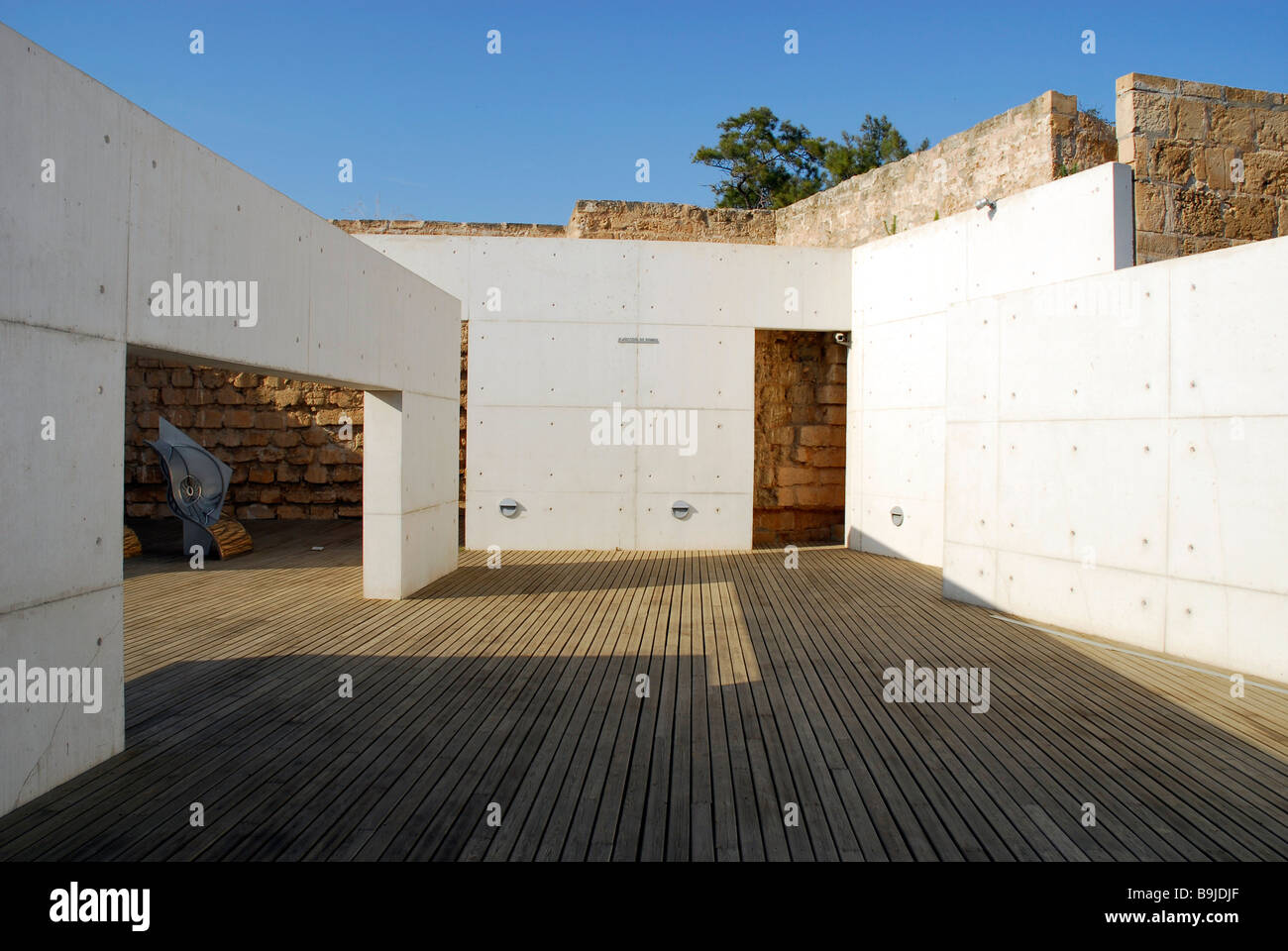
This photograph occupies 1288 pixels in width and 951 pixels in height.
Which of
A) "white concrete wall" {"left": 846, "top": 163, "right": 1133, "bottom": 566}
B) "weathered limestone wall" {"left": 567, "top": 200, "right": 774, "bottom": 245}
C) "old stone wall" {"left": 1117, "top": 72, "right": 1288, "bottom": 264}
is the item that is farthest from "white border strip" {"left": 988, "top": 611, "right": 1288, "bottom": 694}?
"weathered limestone wall" {"left": 567, "top": 200, "right": 774, "bottom": 245}

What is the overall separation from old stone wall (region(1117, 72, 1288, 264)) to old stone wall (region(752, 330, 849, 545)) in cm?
459

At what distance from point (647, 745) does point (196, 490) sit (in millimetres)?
7535

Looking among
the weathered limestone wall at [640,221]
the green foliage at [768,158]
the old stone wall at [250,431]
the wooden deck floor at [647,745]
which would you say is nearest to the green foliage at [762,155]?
the green foliage at [768,158]

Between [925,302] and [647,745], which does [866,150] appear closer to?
[925,302]

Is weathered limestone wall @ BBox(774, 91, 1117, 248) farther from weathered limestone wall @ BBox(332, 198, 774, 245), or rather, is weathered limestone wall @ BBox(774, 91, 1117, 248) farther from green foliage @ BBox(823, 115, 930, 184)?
green foliage @ BBox(823, 115, 930, 184)

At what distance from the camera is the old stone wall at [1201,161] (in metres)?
7.82

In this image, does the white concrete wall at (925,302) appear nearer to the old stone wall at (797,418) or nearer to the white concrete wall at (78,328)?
the old stone wall at (797,418)

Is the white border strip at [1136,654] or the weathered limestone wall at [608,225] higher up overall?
the weathered limestone wall at [608,225]

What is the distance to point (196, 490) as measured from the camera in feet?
31.8

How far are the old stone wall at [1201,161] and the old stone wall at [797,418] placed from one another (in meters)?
4.59

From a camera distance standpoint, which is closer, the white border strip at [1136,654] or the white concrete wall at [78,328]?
the white concrete wall at [78,328]

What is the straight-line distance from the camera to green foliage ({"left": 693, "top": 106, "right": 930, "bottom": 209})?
26.6 m

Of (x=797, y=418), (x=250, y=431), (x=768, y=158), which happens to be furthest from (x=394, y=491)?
(x=768, y=158)

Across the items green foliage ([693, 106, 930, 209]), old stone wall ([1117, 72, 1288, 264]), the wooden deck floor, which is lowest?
the wooden deck floor
